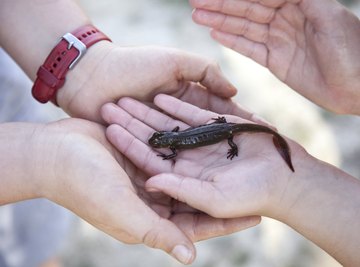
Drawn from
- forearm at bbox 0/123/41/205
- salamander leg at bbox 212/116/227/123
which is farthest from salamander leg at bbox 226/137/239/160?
forearm at bbox 0/123/41/205

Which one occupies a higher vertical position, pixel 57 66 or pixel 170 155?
pixel 57 66

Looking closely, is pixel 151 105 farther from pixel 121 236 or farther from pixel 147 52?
pixel 121 236

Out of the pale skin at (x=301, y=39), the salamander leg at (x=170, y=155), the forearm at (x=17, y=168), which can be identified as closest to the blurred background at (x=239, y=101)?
the forearm at (x=17, y=168)

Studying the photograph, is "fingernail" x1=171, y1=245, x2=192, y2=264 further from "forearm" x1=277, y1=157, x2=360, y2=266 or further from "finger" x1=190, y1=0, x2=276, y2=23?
"finger" x1=190, y1=0, x2=276, y2=23

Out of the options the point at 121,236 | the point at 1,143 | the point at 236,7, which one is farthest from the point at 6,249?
the point at 236,7

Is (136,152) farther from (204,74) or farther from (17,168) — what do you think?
(204,74)

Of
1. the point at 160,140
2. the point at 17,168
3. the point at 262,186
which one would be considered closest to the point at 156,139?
the point at 160,140
